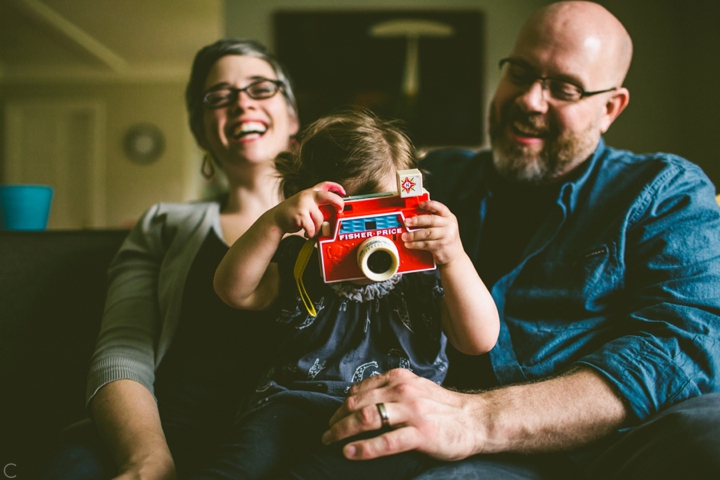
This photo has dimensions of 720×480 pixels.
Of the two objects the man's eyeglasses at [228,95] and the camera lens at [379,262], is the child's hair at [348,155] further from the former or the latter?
the man's eyeglasses at [228,95]

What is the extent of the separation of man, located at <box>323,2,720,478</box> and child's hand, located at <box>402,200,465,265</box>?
0.03 feet

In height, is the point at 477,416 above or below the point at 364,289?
below

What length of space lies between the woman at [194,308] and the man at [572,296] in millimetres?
408

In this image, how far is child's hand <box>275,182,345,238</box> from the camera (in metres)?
0.85

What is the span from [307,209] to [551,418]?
645 mm

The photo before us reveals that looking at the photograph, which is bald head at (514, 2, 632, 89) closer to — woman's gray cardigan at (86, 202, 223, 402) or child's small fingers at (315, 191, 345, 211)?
child's small fingers at (315, 191, 345, 211)

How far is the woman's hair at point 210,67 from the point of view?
4.68 ft

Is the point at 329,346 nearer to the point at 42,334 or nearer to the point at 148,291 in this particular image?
the point at 148,291

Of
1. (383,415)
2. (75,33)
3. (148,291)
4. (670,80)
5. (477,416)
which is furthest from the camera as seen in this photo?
(75,33)

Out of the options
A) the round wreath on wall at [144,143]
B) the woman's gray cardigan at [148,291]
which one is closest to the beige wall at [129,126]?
the round wreath on wall at [144,143]

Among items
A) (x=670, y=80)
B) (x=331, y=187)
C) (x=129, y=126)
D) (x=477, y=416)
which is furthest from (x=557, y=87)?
(x=129, y=126)

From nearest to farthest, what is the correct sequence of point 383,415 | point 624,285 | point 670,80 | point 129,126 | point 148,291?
point 383,415
point 624,285
point 148,291
point 670,80
point 129,126

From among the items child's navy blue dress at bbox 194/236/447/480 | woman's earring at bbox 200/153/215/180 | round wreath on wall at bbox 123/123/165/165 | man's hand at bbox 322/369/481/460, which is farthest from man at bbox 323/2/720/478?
round wreath on wall at bbox 123/123/165/165

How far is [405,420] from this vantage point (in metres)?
0.84
